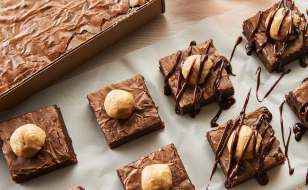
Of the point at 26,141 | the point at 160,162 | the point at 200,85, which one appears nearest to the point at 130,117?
the point at 160,162

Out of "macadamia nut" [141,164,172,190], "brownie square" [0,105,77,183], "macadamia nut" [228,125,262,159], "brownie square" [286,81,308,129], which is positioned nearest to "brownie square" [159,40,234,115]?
"macadamia nut" [228,125,262,159]

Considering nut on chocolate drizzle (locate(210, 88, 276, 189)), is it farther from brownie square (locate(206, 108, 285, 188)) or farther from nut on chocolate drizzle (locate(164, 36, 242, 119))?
nut on chocolate drizzle (locate(164, 36, 242, 119))

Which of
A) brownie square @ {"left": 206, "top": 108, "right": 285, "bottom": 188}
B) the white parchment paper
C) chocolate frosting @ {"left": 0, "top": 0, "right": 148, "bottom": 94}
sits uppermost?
chocolate frosting @ {"left": 0, "top": 0, "right": 148, "bottom": 94}

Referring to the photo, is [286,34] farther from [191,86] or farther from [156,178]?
[156,178]

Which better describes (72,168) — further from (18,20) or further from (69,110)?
(18,20)

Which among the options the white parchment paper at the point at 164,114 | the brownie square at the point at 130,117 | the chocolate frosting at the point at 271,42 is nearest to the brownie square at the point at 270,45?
the chocolate frosting at the point at 271,42

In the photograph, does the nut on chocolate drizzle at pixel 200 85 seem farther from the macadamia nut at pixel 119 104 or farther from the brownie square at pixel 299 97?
the brownie square at pixel 299 97

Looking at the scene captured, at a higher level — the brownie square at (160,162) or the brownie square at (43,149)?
the brownie square at (43,149)
